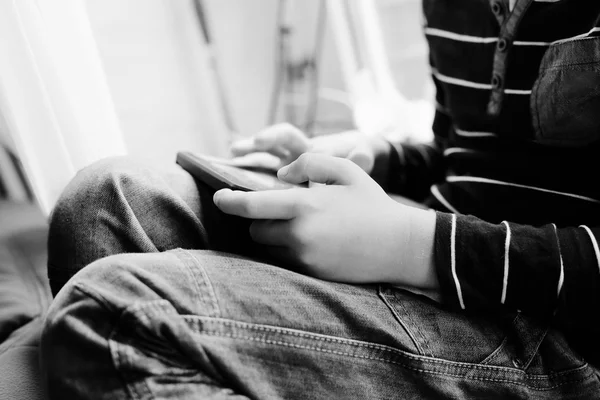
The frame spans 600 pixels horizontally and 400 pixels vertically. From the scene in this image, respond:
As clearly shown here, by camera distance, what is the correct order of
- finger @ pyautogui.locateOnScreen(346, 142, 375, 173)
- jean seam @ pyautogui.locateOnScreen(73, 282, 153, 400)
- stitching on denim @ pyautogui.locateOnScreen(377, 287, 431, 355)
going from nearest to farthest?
jean seam @ pyautogui.locateOnScreen(73, 282, 153, 400) < stitching on denim @ pyautogui.locateOnScreen(377, 287, 431, 355) < finger @ pyautogui.locateOnScreen(346, 142, 375, 173)

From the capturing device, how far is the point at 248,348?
1.08 ft

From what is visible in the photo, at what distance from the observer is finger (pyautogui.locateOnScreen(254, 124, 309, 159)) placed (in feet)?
2.16

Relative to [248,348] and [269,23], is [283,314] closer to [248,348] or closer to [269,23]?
[248,348]

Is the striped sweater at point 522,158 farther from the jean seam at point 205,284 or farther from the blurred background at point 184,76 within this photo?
the blurred background at point 184,76

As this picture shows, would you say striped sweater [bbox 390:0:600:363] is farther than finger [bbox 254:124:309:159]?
No

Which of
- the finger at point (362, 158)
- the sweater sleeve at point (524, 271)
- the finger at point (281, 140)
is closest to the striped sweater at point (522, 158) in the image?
the sweater sleeve at point (524, 271)

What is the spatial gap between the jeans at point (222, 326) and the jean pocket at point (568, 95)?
22cm

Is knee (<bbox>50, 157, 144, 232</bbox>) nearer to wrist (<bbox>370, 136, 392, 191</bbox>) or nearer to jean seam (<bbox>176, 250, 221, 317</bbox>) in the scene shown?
jean seam (<bbox>176, 250, 221, 317</bbox>)

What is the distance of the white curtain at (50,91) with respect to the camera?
0.65 meters

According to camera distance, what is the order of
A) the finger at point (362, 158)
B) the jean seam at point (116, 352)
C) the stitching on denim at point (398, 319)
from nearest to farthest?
the jean seam at point (116, 352) → the stitching on denim at point (398, 319) → the finger at point (362, 158)

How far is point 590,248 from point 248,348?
1.07ft

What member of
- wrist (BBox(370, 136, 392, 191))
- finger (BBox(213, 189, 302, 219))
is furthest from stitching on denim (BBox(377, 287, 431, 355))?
wrist (BBox(370, 136, 392, 191))

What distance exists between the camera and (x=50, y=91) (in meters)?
0.69

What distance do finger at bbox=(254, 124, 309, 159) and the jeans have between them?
175 millimetres
